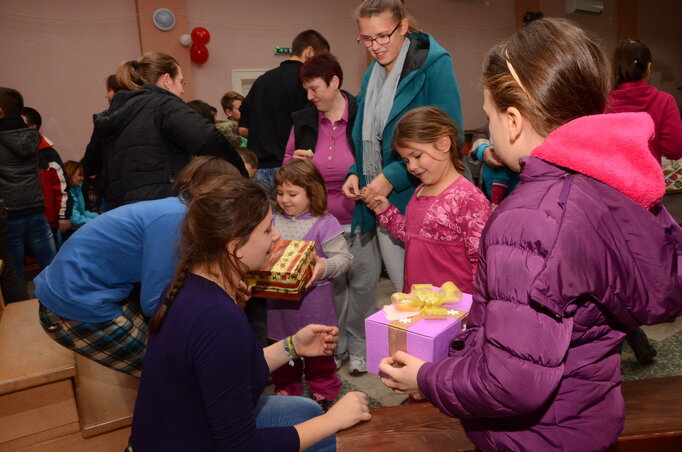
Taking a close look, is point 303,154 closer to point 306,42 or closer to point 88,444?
point 306,42

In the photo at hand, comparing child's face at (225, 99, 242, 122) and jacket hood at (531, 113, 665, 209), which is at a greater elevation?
child's face at (225, 99, 242, 122)

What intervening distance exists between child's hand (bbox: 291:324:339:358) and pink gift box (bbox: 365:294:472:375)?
9.3 inches

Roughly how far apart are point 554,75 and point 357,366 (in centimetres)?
216

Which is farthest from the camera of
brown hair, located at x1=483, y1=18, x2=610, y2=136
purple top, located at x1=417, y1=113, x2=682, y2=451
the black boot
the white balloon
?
the white balloon

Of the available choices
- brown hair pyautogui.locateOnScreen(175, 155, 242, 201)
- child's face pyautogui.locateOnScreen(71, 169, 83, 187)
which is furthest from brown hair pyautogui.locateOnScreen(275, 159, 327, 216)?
child's face pyautogui.locateOnScreen(71, 169, 83, 187)

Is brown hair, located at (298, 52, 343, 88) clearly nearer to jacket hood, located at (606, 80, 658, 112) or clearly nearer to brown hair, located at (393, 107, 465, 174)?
brown hair, located at (393, 107, 465, 174)

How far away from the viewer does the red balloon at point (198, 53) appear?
6.40 metres

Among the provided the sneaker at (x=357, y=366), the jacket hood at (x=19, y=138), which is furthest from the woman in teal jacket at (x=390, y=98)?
the jacket hood at (x=19, y=138)

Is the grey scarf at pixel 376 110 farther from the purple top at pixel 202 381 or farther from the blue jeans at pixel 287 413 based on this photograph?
the purple top at pixel 202 381

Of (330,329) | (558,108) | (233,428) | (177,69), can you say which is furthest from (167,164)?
(558,108)

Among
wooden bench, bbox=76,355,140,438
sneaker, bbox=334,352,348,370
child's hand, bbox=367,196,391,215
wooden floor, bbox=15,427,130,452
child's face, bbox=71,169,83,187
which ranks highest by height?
child's hand, bbox=367,196,391,215

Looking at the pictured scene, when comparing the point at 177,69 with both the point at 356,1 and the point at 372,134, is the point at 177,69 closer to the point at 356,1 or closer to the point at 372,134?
the point at 372,134

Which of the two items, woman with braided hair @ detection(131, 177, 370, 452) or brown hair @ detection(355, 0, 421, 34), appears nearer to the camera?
woman with braided hair @ detection(131, 177, 370, 452)

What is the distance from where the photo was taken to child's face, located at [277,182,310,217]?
8.21 feet
